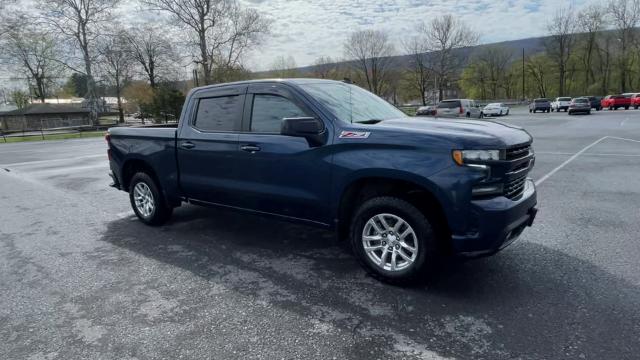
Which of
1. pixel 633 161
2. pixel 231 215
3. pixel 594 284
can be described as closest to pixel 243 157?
pixel 231 215

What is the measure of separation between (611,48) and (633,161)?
73403 mm

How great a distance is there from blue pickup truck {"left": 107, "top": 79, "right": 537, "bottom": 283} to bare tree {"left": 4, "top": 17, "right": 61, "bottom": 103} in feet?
155

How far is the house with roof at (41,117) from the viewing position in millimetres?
61656

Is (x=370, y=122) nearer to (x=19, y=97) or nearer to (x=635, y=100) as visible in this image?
(x=635, y=100)

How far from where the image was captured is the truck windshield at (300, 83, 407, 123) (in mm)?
4184

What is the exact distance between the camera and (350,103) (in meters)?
4.49

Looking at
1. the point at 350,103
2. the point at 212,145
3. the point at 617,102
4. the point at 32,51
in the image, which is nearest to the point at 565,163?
the point at 350,103

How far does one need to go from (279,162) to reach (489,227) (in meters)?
2.10

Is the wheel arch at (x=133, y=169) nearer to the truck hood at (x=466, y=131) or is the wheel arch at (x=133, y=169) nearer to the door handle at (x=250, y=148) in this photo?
the door handle at (x=250, y=148)

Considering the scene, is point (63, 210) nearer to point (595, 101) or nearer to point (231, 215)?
point (231, 215)

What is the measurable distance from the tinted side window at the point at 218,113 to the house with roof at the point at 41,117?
67851 millimetres

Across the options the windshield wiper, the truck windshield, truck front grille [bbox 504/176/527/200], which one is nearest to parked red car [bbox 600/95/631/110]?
the truck windshield

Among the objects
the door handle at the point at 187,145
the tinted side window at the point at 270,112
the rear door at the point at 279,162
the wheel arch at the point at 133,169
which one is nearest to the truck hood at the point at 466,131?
the rear door at the point at 279,162

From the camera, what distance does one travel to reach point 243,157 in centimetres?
457
